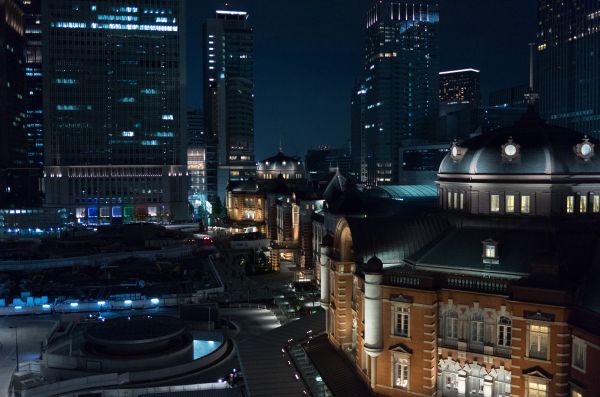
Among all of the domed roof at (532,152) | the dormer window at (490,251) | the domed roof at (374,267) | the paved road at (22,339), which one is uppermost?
the domed roof at (532,152)

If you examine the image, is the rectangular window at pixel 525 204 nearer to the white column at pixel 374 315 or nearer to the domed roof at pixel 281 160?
the white column at pixel 374 315

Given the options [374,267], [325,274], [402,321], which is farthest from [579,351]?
[325,274]

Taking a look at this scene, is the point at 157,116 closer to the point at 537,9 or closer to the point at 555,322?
the point at 537,9

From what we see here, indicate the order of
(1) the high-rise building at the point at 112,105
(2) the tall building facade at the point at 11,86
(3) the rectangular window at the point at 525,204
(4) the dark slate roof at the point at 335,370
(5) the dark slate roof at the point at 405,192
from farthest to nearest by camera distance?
(2) the tall building facade at the point at 11,86 < (1) the high-rise building at the point at 112,105 < (5) the dark slate roof at the point at 405,192 < (3) the rectangular window at the point at 525,204 < (4) the dark slate roof at the point at 335,370

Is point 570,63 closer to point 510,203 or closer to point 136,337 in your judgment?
point 510,203

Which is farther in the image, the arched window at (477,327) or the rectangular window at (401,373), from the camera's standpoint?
the rectangular window at (401,373)

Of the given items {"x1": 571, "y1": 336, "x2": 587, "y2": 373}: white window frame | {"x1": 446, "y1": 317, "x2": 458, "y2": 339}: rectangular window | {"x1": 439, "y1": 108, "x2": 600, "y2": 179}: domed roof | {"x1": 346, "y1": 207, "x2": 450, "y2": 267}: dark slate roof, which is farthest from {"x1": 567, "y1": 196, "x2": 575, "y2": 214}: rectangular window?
{"x1": 571, "y1": 336, "x2": 587, "y2": 373}: white window frame

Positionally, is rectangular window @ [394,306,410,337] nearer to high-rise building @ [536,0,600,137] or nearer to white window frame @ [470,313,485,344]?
white window frame @ [470,313,485,344]

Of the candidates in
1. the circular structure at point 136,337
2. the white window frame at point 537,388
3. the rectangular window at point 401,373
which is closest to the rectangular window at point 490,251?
the white window frame at point 537,388

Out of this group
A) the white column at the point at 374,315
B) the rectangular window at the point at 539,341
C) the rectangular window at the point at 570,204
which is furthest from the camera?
the rectangular window at the point at 570,204
